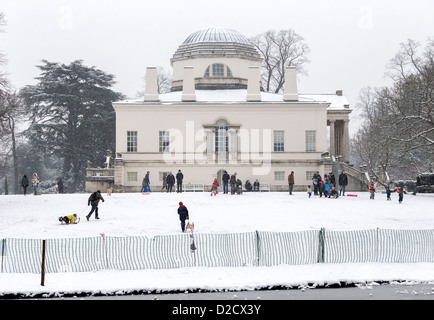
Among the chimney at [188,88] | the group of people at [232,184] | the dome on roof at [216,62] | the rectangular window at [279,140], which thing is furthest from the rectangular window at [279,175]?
the dome on roof at [216,62]

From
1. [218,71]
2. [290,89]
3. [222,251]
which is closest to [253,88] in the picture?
[290,89]

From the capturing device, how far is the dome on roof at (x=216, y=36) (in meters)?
60.5

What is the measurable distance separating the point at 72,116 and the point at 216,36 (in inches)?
708

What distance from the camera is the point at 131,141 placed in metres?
51.0

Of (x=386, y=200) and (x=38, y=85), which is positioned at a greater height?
(x=38, y=85)

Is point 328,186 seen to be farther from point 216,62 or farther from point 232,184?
point 216,62

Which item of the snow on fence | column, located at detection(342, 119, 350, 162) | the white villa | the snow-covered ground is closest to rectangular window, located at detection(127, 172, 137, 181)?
the white villa

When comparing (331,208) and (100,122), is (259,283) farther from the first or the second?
(100,122)

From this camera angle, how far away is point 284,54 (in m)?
76.1

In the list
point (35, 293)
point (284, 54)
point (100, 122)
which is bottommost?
point (35, 293)

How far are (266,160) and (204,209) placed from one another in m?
18.8

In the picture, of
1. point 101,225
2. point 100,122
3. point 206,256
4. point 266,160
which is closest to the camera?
point 206,256

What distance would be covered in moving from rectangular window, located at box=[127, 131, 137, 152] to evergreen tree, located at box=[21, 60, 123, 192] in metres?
14.2

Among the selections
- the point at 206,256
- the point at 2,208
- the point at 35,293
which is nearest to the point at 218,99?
the point at 2,208
